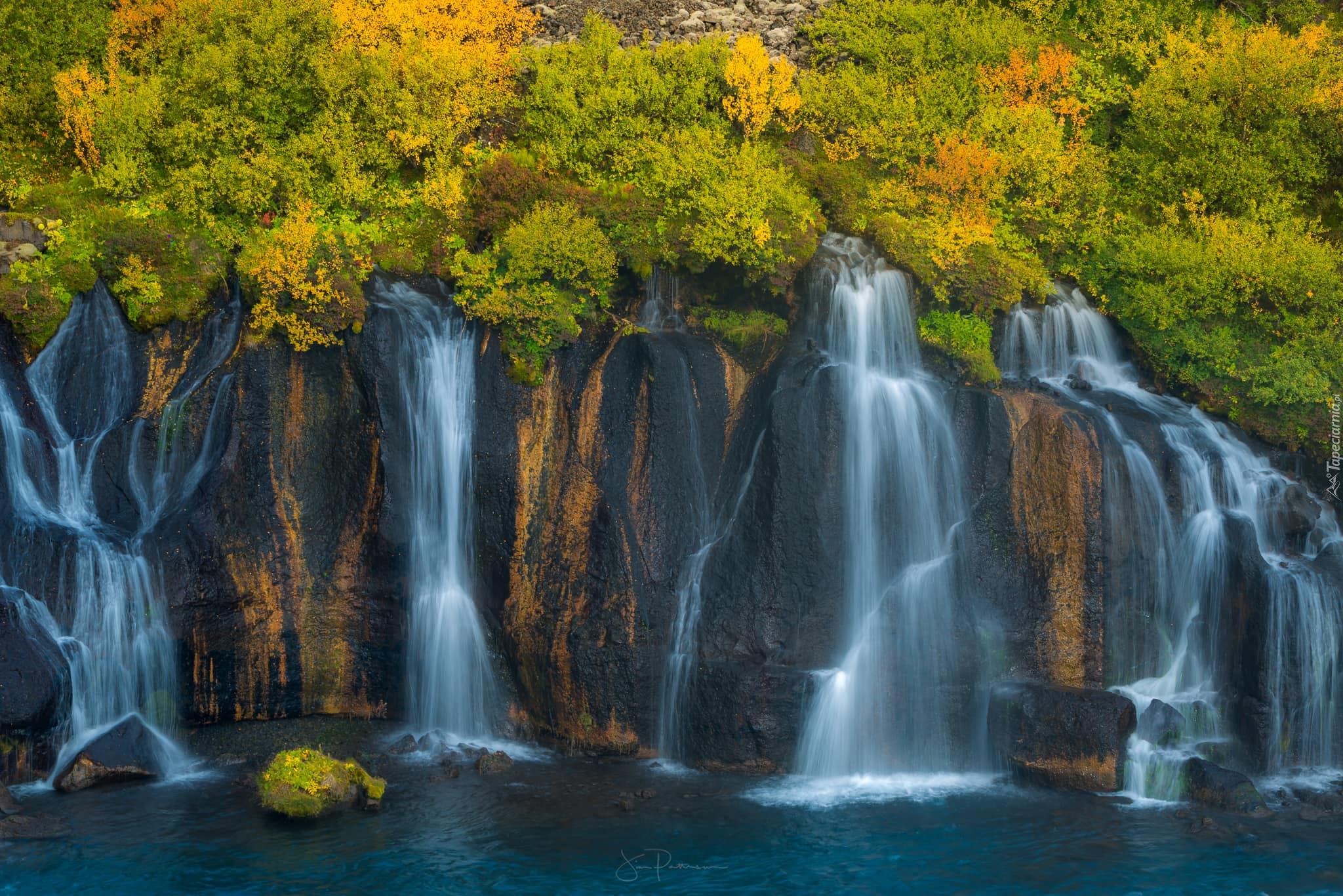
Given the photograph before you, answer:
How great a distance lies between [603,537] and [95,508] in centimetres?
779

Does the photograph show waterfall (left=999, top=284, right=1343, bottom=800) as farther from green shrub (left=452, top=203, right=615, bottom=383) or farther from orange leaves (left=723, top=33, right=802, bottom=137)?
green shrub (left=452, top=203, right=615, bottom=383)

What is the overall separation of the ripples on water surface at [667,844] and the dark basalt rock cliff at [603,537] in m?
1.68

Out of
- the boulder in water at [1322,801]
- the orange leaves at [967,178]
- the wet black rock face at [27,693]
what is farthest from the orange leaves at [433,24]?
the boulder in water at [1322,801]

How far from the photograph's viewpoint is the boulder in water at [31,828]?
14875 millimetres

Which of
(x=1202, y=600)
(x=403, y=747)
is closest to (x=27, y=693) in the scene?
Result: (x=403, y=747)

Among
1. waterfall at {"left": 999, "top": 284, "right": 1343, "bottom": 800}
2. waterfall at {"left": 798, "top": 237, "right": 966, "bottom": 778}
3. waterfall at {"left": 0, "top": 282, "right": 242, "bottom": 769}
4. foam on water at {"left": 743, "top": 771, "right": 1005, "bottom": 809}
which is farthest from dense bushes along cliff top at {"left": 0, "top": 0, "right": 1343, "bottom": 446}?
foam on water at {"left": 743, "top": 771, "right": 1005, "bottom": 809}

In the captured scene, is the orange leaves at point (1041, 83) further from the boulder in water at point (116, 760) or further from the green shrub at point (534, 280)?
the boulder in water at point (116, 760)

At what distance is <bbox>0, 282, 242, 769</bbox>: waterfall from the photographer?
688 inches

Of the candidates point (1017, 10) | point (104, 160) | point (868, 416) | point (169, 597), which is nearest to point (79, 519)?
point (169, 597)

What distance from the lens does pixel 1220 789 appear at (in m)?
16.4

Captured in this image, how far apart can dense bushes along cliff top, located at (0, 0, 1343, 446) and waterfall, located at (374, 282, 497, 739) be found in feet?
4.13

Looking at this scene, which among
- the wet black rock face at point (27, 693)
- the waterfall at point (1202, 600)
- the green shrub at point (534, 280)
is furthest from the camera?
the green shrub at point (534, 280)

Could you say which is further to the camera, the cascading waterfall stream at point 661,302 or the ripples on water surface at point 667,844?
the cascading waterfall stream at point 661,302

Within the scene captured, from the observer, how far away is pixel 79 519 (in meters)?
17.9
